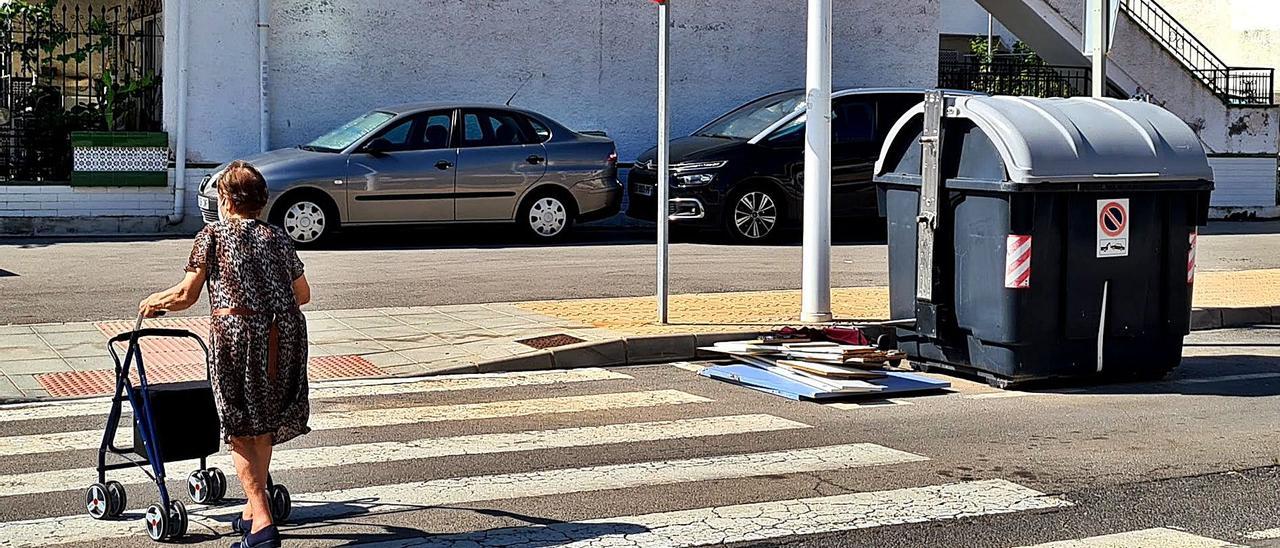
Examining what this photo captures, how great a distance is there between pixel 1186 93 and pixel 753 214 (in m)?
9.36

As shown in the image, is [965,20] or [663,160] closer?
[663,160]

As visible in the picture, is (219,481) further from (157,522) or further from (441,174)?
(441,174)

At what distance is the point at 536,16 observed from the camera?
790 inches

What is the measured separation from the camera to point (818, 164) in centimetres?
1127

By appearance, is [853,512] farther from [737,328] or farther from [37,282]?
[37,282]

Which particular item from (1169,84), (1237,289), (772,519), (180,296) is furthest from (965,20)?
(180,296)

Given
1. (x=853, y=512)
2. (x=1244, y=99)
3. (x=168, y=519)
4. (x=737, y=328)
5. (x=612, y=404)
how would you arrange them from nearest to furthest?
(x=168, y=519), (x=853, y=512), (x=612, y=404), (x=737, y=328), (x=1244, y=99)

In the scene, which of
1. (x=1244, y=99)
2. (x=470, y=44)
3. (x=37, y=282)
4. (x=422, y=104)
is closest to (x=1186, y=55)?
(x=1244, y=99)

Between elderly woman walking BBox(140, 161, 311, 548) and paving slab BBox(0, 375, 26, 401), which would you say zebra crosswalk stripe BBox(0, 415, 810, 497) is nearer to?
elderly woman walking BBox(140, 161, 311, 548)

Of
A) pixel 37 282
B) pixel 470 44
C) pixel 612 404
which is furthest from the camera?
pixel 470 44

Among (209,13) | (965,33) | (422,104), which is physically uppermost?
(965,33)

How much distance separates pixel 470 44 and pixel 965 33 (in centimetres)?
2426

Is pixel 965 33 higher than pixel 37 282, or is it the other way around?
pixel 965 33

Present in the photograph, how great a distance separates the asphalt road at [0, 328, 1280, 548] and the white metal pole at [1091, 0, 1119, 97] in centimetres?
241
